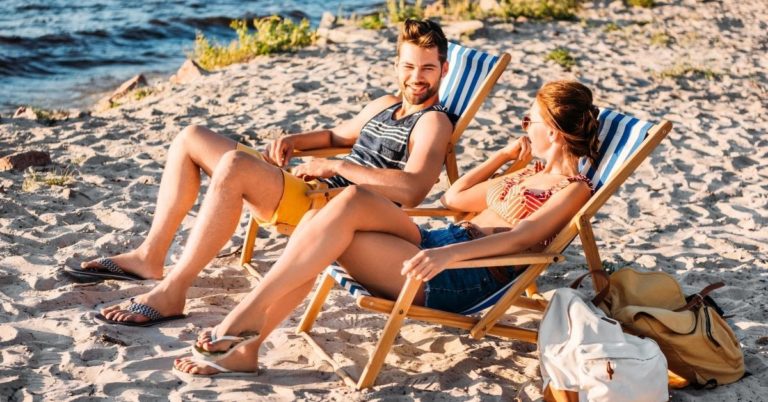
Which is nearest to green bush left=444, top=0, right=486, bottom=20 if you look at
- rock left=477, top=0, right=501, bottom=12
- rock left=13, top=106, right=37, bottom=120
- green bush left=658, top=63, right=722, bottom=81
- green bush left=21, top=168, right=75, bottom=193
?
rock left=477, top=0, right=501, bottom=12

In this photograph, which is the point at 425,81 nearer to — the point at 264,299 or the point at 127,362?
the point at 264,299

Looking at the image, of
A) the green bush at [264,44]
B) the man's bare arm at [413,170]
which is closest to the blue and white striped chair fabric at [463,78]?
the man's bare arm at [413,170]

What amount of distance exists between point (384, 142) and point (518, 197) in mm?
878

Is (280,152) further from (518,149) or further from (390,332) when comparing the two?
(390,332)

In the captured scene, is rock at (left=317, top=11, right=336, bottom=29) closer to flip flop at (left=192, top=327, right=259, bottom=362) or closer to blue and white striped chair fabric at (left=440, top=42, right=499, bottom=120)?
blue and white striped chair fabric at (left=440, top=42, right=499, bottom=120)

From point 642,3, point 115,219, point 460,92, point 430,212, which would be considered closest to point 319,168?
point 430,212

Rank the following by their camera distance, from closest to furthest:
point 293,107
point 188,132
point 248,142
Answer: point 188,132
point 248,142
point 293,107

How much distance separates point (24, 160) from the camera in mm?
5953

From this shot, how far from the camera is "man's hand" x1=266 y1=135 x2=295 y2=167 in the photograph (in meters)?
4.40

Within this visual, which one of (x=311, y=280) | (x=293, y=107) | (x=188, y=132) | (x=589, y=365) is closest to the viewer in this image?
(x=589, y=365)

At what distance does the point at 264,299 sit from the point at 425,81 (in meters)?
1.46

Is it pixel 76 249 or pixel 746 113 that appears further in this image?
pixel 746 113

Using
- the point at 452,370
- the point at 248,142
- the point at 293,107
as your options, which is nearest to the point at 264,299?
the point at 452,370

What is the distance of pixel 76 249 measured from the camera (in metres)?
4.63
